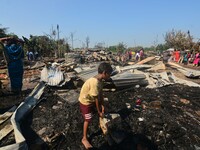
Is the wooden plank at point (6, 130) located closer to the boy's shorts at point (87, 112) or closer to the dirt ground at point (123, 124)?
the dirt ground at point (123, 124)

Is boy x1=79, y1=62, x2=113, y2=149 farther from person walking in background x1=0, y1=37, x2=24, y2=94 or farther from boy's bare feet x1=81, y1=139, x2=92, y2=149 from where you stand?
person walking in background x1=0, y1=37, x2=24, y2=94

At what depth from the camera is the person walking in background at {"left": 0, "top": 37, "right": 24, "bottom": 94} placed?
6.91 metres

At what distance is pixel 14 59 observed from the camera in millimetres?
7020

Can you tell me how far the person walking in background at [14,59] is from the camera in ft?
22.7

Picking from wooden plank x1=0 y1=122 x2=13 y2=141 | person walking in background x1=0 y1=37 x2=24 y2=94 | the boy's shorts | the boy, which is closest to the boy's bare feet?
the boy

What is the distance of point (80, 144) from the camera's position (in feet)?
13.2

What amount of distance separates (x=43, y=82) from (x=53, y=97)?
3.35 ft

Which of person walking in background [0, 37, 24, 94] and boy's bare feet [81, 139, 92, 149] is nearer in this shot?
boy's bare feet [81, 139, 92, 149]

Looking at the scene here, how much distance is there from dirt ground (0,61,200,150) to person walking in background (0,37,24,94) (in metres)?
0.47

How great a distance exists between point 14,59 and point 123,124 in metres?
4.02

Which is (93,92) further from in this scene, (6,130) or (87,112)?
(6,130)

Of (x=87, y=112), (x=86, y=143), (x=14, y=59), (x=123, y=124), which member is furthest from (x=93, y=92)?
(x=14, y=59)

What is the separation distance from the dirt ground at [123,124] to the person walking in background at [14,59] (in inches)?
18.3

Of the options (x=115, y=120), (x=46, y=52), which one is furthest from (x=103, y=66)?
(x=46, y=52)
